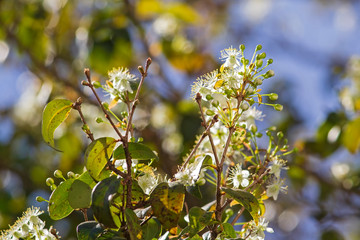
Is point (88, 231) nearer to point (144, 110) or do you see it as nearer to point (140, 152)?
point (140, 152)

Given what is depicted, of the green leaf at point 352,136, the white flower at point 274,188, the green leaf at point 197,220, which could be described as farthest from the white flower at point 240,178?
the green leaf at point 352,136

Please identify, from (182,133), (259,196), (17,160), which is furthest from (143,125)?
(259,196)

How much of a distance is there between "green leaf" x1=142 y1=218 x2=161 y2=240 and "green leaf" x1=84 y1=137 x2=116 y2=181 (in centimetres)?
13

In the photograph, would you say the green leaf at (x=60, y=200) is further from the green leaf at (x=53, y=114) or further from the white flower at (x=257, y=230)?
the white flower at (x=257, y=230)

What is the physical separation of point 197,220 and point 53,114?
36 centimetres

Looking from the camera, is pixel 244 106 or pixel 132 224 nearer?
pixel 132 224

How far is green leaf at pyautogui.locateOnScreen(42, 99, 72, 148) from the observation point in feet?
3.50

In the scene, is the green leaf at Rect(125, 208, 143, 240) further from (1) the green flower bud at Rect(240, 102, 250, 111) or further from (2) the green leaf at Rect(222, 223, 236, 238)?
(1) the green flower bud at Rect(240, 102, 250, 111)

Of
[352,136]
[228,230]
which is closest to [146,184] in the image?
[228,230]

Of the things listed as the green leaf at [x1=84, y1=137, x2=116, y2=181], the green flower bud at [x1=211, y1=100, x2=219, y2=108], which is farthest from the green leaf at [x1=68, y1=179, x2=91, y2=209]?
the green flower bud at [x1=211, y1=100, x2=219, y2=108]

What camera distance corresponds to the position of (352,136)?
2219mm

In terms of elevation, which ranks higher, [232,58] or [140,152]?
[232,58]

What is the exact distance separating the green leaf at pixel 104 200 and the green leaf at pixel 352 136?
1521 mm

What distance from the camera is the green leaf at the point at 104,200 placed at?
90cm
